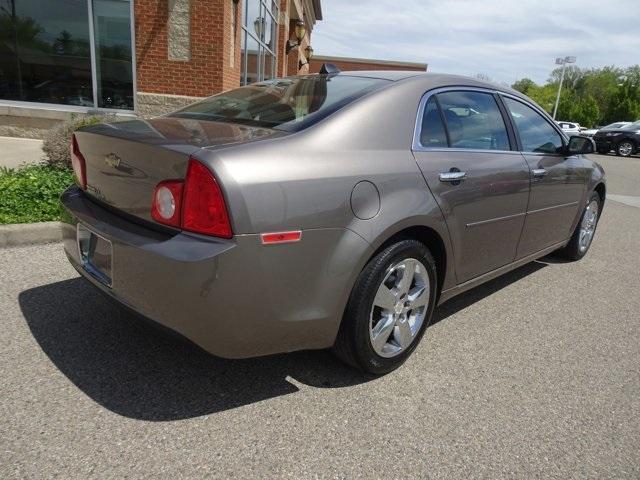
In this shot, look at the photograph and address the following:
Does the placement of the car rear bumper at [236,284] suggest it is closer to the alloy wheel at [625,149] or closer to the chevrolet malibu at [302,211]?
the chevrolet malibu at [302,211]

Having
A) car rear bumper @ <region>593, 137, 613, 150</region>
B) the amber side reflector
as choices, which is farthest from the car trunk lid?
car rear bumper @ <region>593, 137, 613, 150</region>

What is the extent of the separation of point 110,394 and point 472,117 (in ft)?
8.61

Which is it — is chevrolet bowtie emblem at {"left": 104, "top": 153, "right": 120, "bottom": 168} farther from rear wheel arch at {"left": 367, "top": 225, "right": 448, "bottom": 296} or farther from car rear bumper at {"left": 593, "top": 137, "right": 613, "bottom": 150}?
car rear bumper at {"left": 593, "top": 137, "right": 613, "bottom": 150}

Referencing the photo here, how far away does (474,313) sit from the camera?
12.0 feet

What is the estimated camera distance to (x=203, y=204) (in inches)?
77.9

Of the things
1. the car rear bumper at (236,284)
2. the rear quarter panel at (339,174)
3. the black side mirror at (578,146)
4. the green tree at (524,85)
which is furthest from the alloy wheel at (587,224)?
the green tree at (524,85)

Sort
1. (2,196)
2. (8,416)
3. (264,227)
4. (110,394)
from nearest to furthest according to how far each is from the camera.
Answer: (264,227) < (8,416) < (110,394) < (2,196)

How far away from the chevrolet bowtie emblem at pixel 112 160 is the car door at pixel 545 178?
269 cm

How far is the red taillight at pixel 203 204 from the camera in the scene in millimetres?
1950

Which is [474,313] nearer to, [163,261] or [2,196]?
[163,261]

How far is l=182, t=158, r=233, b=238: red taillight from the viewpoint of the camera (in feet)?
6.40

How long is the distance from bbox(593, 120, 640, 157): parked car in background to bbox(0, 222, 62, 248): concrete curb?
85.9 feet

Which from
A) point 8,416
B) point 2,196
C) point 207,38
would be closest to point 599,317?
point 8,416

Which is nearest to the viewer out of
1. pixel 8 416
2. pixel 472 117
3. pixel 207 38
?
pixel 8 416
